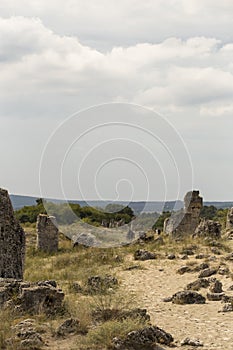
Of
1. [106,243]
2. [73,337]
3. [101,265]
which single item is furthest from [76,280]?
[106,243]

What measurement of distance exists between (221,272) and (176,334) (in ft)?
20.4

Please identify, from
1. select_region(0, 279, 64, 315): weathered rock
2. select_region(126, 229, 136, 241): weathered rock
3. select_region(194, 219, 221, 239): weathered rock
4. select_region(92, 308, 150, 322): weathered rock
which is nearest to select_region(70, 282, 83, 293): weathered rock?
select_region(0, 279, 64, 315): weathered rock

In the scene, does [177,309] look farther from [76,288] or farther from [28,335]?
[28,335]

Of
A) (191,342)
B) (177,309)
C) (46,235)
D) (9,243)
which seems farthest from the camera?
(46,235)

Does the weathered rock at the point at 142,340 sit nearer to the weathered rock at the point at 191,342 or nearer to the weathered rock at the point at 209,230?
the weathered rock at the point at 191,342

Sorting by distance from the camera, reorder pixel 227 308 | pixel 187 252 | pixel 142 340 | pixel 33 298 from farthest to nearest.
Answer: pixel 187 252, pixel 227 308, pixel 33 298, pixel 142 340

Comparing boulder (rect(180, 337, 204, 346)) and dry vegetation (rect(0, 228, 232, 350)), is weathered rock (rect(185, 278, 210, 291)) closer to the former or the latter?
dry vegetation (rect(0, 228, 232, 350))

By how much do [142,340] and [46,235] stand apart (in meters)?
14.9

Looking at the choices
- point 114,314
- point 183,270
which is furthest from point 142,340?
point 183,270

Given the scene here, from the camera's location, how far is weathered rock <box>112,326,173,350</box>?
6773 millimetres

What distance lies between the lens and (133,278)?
14.4 metres

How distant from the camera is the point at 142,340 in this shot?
6902 mm

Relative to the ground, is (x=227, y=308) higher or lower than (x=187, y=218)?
lower

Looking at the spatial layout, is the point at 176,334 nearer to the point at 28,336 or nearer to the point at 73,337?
the point at 73,337
